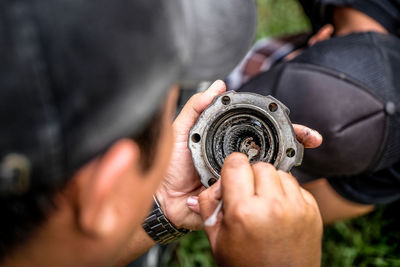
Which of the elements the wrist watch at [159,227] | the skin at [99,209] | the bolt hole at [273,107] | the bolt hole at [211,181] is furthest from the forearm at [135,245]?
the bolt hole at [273,107]

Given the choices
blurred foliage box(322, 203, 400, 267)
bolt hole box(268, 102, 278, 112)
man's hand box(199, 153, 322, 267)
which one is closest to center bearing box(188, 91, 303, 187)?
bolt hole box(268, 102, 278, 112)

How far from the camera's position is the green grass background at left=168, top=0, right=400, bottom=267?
1991 millimetres

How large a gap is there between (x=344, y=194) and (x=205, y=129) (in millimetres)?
864

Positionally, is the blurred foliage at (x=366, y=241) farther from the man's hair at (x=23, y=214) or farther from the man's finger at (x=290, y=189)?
the man's hair at (x=23, y=214)

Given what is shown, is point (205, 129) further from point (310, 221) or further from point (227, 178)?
point (310, 221)

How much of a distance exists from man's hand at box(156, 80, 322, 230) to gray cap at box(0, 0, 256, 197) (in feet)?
1.95

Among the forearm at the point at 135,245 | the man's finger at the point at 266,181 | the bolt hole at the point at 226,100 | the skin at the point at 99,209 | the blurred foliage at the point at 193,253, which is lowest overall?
the blurred foliage at the point at 193,253

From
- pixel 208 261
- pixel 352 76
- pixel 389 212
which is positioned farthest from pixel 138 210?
pixel 389 212

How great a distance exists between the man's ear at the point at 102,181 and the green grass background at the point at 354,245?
142cm

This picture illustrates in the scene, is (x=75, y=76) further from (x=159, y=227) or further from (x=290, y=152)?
(x=159, y=227)

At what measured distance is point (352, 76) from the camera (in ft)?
4.62

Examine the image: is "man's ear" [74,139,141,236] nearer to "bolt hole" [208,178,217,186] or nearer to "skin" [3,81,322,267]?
"skin" [3,81,322,267]

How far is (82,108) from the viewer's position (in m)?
0.55

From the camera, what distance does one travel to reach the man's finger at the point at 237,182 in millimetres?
875
